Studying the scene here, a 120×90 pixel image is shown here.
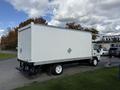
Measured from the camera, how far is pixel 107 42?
54.2 m

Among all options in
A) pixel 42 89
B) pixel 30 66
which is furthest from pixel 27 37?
pixel 42 89

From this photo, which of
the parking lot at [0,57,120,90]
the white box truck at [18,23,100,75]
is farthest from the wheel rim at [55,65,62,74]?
→ the parking lot at [0,57,120,90]

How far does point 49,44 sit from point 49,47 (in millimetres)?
204

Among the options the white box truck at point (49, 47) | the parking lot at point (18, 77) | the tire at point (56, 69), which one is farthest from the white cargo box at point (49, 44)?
the parking lot at point (18, 77)

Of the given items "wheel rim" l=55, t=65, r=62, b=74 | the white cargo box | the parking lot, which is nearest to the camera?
the parking lot

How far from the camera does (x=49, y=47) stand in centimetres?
1253

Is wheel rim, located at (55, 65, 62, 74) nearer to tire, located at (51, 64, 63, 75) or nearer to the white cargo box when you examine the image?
tire, located at (51, 64, 63, 75)

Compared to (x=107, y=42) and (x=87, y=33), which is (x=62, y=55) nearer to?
(x=87, y=33)

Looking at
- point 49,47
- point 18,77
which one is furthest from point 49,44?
point 18,77

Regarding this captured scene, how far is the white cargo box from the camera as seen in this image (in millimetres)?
11648

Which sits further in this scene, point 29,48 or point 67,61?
point 67,61

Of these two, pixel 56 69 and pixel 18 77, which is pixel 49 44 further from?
pixel 18 77

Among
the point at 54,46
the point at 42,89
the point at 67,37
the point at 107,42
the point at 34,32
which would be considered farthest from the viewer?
the point at 107,42

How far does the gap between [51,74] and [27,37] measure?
3205mm
